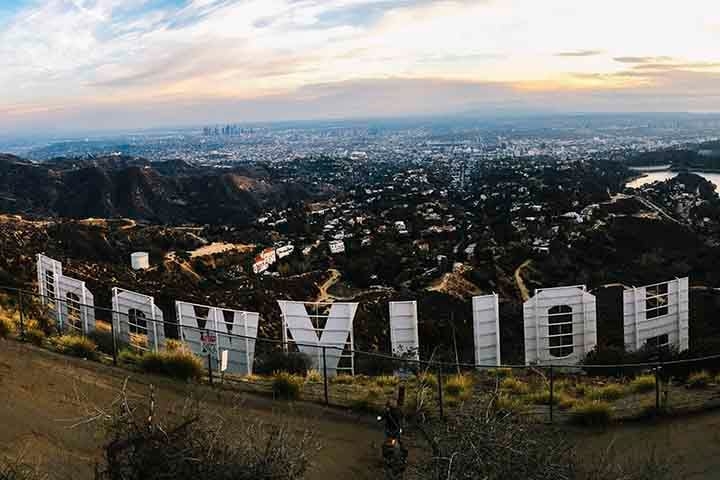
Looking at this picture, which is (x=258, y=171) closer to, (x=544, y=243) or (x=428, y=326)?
(x=544, y=243)

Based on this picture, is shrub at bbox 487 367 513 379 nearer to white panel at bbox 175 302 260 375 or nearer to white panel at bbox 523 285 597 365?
white panel at bbox 523 285 597 365

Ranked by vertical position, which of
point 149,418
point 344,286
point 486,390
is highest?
point 149,418

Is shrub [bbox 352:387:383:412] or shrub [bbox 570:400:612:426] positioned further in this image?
shrub [bbox 352:387:383:412]

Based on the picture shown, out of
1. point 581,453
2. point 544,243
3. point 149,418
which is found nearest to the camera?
point 149,418

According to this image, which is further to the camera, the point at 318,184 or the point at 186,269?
the point at 318,184

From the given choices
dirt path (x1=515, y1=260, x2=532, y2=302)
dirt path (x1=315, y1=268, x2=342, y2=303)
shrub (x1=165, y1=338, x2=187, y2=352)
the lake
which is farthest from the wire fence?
the lake

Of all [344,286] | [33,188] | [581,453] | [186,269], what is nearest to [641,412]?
[581,453]

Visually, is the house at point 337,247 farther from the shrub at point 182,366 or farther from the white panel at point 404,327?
the shrub at point 182,366
